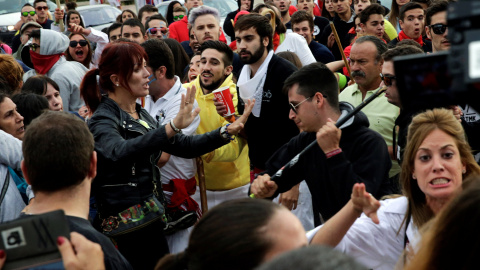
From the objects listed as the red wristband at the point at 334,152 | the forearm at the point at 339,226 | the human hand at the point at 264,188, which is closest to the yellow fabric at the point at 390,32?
the human hand at the point at 264,188

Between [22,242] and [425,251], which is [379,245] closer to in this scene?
[425,251]

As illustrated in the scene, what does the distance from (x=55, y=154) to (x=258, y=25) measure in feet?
12.1

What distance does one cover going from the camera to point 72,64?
714 cm

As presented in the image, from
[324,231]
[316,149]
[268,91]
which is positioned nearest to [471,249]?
[324,231]

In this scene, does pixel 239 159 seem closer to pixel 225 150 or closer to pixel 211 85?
pixel 225 150

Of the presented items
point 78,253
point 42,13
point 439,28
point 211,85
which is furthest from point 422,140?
point 42,13

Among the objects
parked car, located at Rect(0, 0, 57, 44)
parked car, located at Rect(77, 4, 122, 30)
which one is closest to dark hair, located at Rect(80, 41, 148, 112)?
parked car, located at Rect(0, 0, 57, 44)

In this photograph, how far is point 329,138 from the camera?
3496 millimetres

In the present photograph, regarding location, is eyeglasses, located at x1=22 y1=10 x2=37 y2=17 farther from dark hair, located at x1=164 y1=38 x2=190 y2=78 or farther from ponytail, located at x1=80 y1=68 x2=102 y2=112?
ponytail, located at x1=80 y1=68 x2=102 y2=112

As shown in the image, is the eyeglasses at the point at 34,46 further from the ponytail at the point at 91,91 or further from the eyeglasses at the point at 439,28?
the eyeglasses at the point at 439,28

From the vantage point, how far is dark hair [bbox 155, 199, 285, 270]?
1841 millimetres

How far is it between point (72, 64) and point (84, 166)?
15.6 feet

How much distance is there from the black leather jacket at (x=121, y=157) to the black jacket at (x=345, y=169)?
84 centimetres

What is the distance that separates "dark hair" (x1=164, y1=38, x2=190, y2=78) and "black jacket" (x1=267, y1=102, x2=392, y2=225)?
3197 mm
